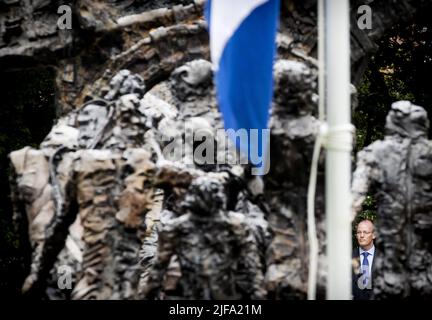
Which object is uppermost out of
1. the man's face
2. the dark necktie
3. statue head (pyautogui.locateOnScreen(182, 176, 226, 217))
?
statue head (pyautogui.locateOnScreen(182, 176, 226, 217))

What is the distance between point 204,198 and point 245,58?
1020mm

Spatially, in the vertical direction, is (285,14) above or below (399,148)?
above

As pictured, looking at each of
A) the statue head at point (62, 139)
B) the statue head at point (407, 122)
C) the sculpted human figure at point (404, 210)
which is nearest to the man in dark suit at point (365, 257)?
the sculpted human figure at point (404, 210)

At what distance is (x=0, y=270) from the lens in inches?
472

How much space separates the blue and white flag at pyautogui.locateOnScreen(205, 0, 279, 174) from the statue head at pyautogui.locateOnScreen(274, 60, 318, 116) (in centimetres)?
16

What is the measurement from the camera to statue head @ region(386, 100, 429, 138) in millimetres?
6562

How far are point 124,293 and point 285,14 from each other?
4.65 m

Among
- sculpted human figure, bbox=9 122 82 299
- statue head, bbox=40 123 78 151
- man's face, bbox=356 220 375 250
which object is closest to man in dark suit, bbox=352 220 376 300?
man's face, bbox=356 220 375 250

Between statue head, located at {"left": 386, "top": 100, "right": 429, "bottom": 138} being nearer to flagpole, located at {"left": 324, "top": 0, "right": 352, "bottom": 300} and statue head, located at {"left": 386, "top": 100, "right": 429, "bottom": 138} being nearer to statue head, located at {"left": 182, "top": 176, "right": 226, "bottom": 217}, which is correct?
statue head, located at {"left": 182, "top": 176, "right": 226, "bottom": 217}

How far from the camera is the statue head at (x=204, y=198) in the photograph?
5.83 m
